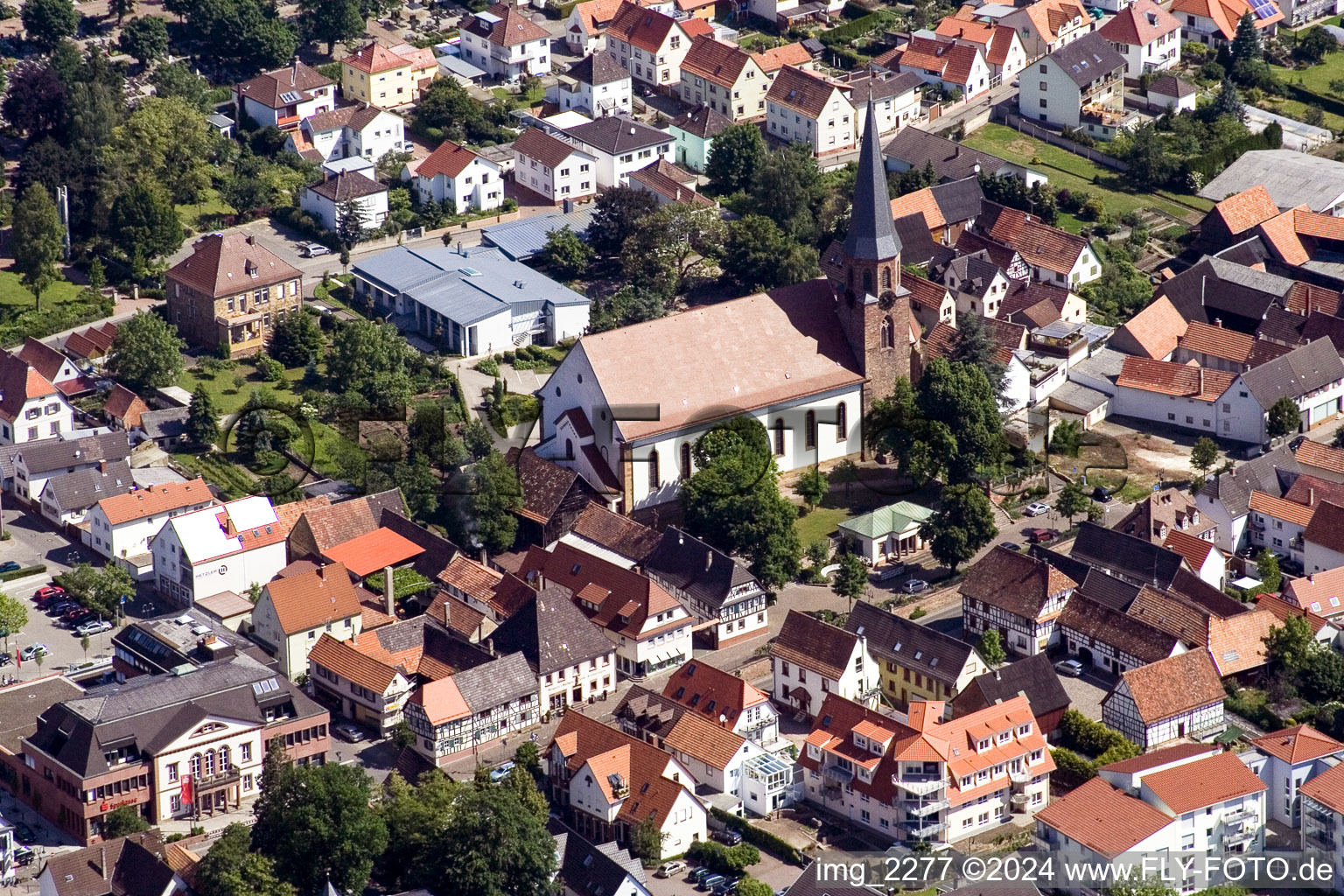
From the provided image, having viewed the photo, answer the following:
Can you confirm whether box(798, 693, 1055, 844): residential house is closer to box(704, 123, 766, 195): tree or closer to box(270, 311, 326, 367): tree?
box(270, 311, 326, 367): tree

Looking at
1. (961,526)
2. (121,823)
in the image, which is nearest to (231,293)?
(961,526)

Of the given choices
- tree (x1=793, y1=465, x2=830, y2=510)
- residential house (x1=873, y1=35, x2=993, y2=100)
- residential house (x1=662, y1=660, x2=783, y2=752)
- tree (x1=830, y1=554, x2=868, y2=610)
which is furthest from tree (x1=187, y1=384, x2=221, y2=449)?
residential house (x1=873, y1=35, x2=993, y2=100)

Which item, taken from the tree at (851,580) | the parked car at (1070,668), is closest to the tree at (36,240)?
the tree at (851,580)

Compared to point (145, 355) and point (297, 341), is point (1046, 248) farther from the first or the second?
point (145, 355)

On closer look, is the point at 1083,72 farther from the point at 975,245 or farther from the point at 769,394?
the point at 769,394

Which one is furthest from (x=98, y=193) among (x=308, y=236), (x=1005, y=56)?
(x=1005, y=56)

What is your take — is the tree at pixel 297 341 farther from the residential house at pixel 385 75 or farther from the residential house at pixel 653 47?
the residential house at pixel 653 47
